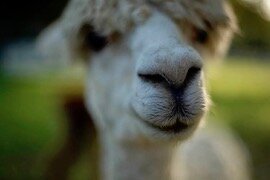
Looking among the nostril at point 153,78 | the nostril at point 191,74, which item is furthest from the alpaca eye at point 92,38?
the nostril at point 191,74

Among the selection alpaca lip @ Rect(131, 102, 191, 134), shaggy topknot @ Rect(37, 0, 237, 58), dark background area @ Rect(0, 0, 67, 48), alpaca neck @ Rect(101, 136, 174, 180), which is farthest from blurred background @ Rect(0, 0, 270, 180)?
alpaca lip @ Rect(131, 102, 191, 134)

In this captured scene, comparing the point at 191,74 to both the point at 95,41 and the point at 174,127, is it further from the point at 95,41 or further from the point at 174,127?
the point at 95,41

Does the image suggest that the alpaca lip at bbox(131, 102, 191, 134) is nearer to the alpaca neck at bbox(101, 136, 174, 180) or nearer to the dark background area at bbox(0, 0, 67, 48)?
the alpaca neck at bbox(101, 136, 174, 180)

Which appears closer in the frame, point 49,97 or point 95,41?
point 95,41

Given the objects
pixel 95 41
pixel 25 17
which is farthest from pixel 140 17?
pixel 25 17

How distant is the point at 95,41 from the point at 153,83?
58cm

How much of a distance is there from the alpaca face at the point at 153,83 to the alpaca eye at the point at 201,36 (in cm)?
19

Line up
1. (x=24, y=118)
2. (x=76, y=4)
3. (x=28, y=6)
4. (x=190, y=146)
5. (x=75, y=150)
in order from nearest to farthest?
(x=76, y=4), (x=190, y=146), (x=75, y=150), (x=24, y=118), (x=28, y=6)

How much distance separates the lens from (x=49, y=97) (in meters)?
10.4

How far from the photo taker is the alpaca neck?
8.80 feet

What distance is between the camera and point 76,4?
2.85m

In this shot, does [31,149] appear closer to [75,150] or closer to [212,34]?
[75,150]

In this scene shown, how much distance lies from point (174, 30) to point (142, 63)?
0.71ft

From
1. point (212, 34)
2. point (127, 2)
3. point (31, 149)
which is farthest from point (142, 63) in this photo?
point (31, 149)
